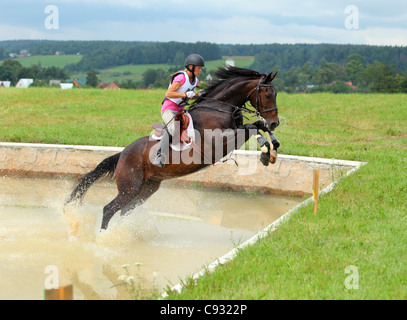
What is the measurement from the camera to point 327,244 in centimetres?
646

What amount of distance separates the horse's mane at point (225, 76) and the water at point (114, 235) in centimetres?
225

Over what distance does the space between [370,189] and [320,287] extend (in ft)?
14.0

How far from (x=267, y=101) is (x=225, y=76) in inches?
37.3

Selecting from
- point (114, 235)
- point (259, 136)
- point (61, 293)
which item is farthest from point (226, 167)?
point (61, 293)

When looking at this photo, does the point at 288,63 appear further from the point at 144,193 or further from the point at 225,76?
the point at 225,76

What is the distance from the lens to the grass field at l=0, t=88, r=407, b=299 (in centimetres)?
530

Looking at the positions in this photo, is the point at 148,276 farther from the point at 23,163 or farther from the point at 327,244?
the point at 23,163

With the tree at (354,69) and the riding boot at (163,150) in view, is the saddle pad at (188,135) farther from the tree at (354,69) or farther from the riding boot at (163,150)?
the tree at (354,69)

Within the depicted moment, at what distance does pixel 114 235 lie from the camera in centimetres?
895

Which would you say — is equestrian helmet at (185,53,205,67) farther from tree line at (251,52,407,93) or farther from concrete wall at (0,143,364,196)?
tree line at (251,52,407,93)

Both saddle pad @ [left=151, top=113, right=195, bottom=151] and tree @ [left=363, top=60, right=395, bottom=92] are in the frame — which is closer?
saddle pad @ [left=151, top=113, right=195, bottom=151]

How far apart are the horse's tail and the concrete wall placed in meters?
3.27

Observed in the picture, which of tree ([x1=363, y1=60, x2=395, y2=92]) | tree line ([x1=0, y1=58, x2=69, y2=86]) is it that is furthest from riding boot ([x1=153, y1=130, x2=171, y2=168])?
tree line ([x1=0, y1=58, x2=69, y2=86])
